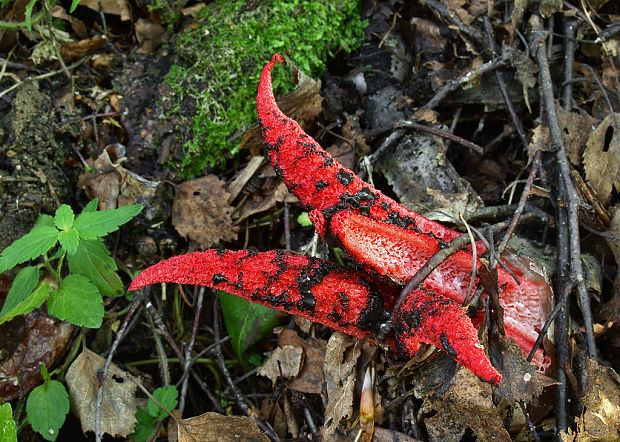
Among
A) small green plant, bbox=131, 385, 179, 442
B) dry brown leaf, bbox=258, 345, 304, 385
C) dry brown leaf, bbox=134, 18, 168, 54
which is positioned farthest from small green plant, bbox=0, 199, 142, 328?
dry brown leaf, bbox=134, 18, 168, 54

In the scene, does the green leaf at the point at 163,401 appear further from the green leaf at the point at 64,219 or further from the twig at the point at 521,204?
the twig at the point at 521,204

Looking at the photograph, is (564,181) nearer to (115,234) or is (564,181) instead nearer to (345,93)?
(345,93)

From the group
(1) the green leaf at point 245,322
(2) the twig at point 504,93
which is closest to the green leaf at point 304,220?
(1) the green leaf at point 245,322

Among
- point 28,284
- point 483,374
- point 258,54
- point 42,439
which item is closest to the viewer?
point 483,374

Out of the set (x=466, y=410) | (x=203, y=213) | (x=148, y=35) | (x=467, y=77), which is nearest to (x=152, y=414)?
(x=203, y=213)

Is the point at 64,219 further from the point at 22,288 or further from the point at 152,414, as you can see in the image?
the point at 152,414

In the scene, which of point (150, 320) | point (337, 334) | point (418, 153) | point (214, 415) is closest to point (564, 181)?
point (418, 153)

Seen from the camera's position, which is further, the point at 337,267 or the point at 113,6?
the point at 113,6
